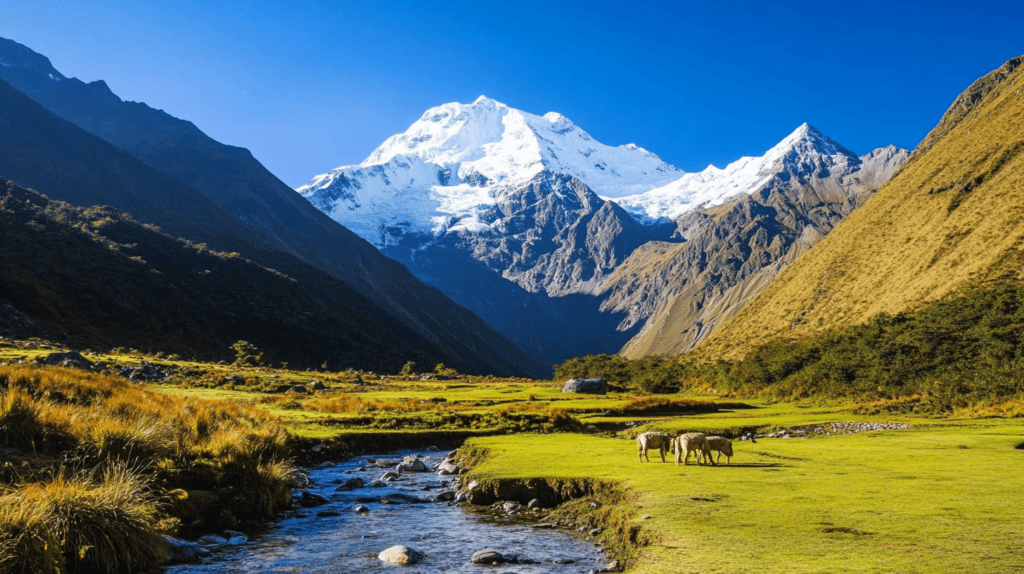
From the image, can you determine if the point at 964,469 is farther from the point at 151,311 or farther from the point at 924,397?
the point at 151,311

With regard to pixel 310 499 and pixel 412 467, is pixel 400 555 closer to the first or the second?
pixel 310 499

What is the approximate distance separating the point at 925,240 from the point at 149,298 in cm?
12543

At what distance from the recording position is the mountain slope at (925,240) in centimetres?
6956

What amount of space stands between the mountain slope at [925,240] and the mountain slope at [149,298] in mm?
78208

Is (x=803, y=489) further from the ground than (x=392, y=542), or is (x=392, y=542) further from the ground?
(x=803, y=489)

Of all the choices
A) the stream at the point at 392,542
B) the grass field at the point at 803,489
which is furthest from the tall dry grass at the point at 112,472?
the grass field at the point at 803,489

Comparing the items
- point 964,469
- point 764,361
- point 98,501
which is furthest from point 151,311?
point 964,469

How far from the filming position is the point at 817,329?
90688mm

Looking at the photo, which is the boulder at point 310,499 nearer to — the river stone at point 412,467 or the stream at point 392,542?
the stream at point 392,542

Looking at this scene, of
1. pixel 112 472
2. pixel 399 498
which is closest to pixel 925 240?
pixel 399 498

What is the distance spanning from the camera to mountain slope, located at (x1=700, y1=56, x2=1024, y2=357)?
6956 centimetres

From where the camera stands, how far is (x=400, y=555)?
12.7 m

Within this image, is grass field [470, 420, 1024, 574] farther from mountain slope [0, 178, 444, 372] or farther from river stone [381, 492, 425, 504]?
mountain slope [0, 178, 444, 372]

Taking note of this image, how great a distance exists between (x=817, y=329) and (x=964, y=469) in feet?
265
